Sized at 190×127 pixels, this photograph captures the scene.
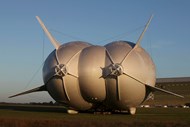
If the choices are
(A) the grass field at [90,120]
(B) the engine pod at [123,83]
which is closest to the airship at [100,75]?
(B) the engine pod at [123,83]

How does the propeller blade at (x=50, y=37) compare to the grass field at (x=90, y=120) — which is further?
the propeller blade at (x=50, y=37)

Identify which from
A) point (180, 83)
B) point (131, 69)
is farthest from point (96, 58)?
point (180, 83)

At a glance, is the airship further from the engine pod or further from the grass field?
the grass field

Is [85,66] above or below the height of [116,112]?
above

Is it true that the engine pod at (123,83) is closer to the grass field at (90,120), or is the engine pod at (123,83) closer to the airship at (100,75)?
the airship at (100,75)

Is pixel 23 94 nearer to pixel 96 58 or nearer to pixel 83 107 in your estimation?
pixel 83 107

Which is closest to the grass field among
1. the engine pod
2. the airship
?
the engine pod

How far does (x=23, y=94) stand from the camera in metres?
48.8

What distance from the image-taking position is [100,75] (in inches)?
1608

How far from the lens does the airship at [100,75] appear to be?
4047cm

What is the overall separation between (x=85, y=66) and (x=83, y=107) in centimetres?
550

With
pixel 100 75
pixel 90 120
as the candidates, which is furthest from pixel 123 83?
pixel 90 120

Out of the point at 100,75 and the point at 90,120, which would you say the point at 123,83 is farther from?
the point at 90,120

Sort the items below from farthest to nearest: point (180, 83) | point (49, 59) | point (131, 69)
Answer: point (180, 83) < point (49, 59) < point (131, 69)
